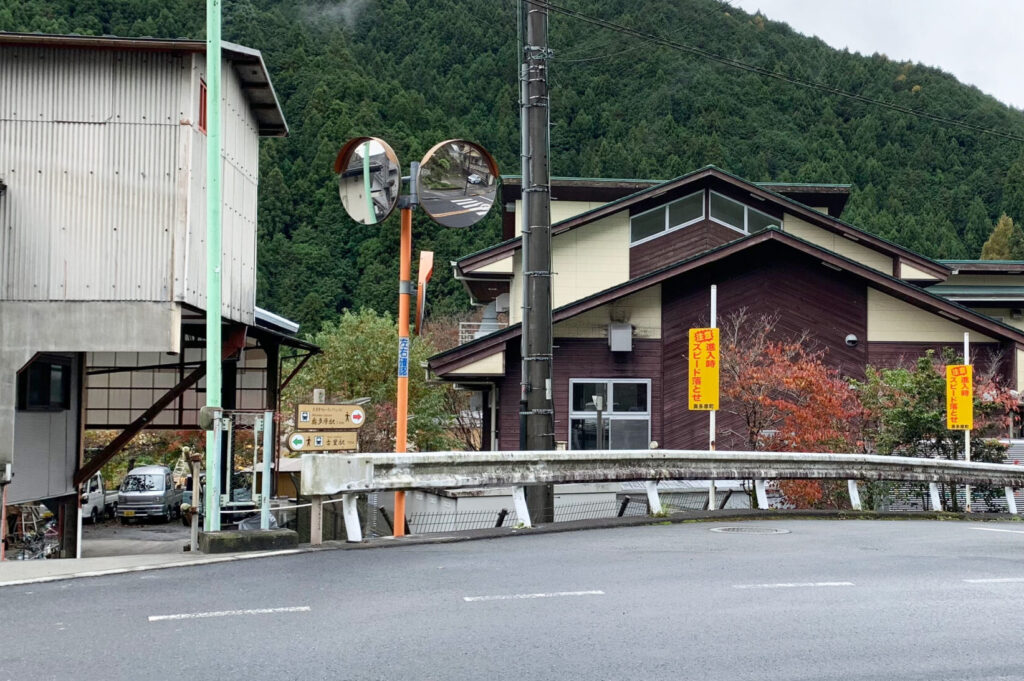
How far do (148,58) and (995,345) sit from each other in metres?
21.5

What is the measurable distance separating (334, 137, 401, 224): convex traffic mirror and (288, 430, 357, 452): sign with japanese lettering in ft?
12.1

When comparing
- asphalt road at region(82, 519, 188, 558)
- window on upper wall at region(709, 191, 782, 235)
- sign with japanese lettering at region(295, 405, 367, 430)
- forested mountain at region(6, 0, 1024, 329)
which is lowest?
asphalt road at region(82, 519, 188, 558)

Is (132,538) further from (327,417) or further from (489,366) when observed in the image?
(327,417)

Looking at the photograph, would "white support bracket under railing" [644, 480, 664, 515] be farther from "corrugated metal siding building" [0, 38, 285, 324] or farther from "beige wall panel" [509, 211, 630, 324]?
"beige wall panel" [509, 211, 630, 324]

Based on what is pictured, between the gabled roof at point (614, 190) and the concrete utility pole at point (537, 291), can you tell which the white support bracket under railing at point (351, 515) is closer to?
the concrete utility pole at point (537, 291)

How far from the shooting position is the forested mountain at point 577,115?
9481 centimetres

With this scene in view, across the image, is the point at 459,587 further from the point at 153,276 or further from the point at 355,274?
the point at 355,274

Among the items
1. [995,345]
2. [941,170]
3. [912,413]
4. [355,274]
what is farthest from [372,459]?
[941,170]

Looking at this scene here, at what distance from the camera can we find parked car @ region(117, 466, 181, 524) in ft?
151

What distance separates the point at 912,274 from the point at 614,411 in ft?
35.0

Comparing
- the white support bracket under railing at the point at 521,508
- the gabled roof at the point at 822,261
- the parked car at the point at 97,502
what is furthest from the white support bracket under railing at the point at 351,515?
the parked car at the point at 97,502

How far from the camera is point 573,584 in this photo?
8398 millimetres

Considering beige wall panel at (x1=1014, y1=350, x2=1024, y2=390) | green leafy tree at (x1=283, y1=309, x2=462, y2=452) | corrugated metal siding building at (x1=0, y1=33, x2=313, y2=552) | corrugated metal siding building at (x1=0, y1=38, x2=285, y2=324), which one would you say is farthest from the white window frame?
green leafy tree at (x1=283, y1=309, x2=462, y2=452)

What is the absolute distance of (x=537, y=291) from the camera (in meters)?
14.5
